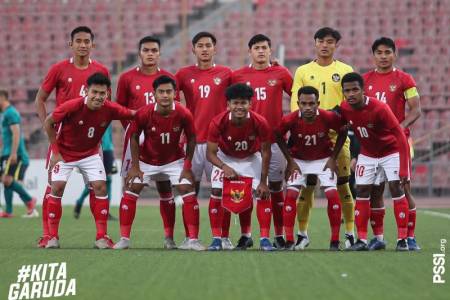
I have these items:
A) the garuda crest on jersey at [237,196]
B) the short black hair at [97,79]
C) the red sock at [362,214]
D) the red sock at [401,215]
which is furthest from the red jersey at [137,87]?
the red sock at [401,215]

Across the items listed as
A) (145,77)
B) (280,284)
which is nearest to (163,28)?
(145,77)

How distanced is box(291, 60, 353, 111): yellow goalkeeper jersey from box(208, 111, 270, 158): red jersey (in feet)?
2.24

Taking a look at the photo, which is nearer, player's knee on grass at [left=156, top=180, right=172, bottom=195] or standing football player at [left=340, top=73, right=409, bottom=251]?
standing football player at [left=340, top=73, right=409, bottom=251]

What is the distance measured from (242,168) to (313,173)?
663 millimetres

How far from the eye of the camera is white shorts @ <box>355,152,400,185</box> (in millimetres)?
9578

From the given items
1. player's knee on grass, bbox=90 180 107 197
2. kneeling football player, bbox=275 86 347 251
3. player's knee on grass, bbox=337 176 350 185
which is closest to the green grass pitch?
kneeling football player, bbox=275 86 347 251

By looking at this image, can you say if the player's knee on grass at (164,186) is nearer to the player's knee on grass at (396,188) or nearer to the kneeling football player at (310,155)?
the kneeling football player at (310,155)

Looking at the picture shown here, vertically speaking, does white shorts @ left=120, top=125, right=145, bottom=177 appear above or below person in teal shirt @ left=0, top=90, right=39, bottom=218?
above

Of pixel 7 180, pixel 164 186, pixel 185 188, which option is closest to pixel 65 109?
pixel 164 186

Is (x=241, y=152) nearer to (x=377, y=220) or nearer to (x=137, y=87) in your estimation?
(x=137, y=87)

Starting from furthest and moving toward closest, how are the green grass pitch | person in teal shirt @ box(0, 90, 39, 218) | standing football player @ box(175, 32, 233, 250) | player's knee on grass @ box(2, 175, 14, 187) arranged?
player's knee on grass @ box(2, 175, 14, 187) < person in teal shirt @ box(0, 90, 39, 218) < standing football player @ box(175, 32, 233, 250) < the green grass pitch

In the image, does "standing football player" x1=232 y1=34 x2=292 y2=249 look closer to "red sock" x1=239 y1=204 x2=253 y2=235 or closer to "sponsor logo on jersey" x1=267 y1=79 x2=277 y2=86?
"sponsor logo on jersey" x1=267 y1=79 x2=277 y2=86

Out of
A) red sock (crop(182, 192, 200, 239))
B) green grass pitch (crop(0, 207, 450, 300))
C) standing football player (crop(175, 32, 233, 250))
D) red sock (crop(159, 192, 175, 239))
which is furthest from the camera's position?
standing football player (crop(175, 32, 233, 250))

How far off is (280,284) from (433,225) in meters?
7.94
